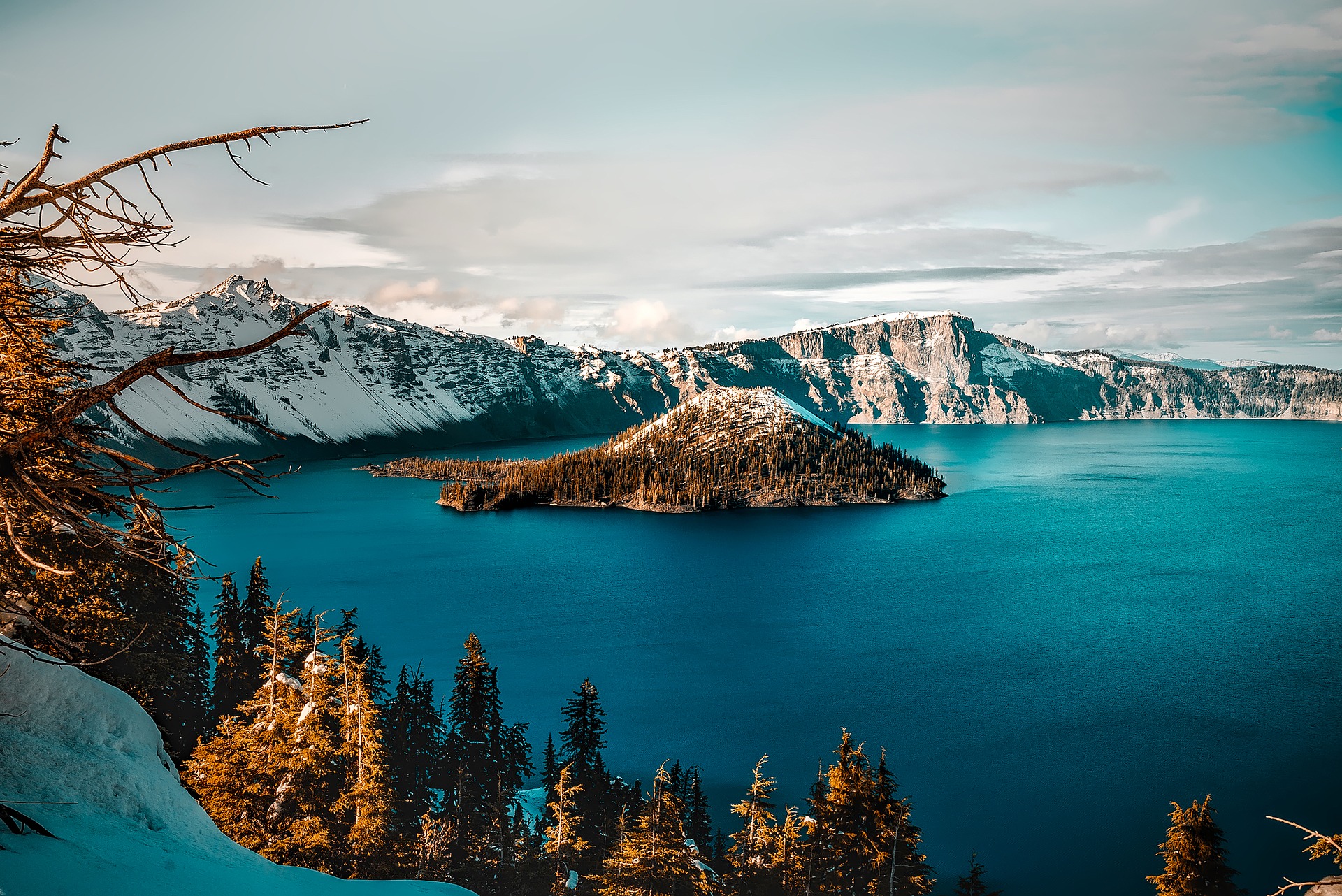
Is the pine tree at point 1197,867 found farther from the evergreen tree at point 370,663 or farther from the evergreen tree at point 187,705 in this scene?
the evergreen tree at point 187,705

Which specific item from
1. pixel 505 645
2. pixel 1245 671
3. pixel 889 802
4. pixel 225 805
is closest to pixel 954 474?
pixel 1245 671

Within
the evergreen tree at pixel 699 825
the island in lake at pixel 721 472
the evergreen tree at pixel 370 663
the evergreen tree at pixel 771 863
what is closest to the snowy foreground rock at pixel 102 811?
the evergreen tree at pixel 771 863

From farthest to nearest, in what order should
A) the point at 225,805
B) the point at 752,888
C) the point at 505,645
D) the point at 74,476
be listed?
the point at 505,645
the point at 752,888
the point at 225,805
the point at 74,476

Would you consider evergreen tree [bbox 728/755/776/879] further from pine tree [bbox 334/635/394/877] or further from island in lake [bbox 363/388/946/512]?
island in lake [bbox 363/388/946/512]

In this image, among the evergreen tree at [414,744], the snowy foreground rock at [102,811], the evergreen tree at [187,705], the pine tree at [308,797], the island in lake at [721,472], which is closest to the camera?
the snowy foreground rock at [102,811]

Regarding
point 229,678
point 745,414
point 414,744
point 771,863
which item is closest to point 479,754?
point 414,744

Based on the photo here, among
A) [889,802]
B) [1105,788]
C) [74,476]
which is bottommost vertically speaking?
[1105,788]

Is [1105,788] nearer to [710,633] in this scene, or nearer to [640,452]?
[710,633]
